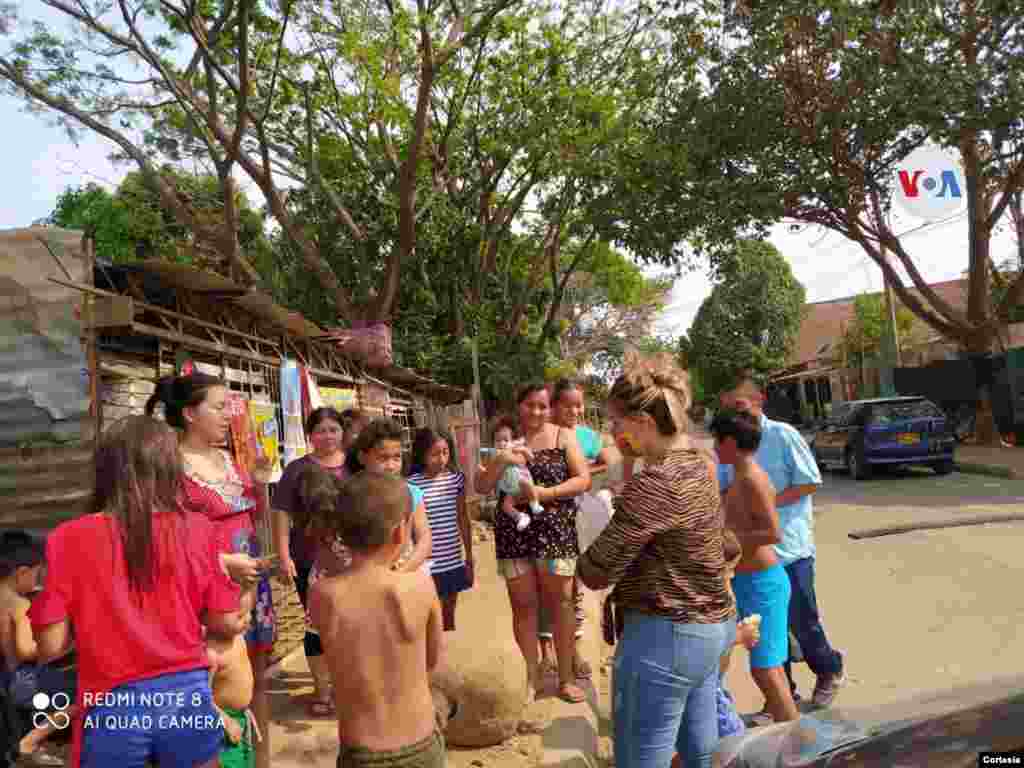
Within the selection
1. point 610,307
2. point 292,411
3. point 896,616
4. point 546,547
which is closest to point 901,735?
point 546,547

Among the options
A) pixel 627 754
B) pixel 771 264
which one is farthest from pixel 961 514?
pixel 771 264

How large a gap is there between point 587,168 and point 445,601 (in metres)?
12.8

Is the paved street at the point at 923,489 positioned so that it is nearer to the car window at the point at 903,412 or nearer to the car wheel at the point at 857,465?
the car wheel at the point at 857,465

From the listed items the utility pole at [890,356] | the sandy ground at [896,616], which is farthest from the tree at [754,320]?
the sandy ground at [896,616]

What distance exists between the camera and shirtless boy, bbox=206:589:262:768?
2.65m

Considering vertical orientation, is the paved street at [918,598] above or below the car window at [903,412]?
below

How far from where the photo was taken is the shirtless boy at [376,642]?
254cm

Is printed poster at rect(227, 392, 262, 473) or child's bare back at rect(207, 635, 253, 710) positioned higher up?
printed poster at rect(227, 392, 262, 473)

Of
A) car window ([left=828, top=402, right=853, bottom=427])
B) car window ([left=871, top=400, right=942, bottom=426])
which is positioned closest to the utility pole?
car window ([left=828, top=402, right=853, bottom=427])

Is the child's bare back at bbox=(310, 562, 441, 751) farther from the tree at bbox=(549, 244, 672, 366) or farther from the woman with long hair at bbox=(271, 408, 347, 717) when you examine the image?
the tree at bbox=(549, 244, 672, 366)

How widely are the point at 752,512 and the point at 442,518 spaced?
2.04 m

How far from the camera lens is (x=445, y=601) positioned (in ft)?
17.7

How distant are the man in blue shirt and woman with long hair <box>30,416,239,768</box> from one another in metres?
2.90

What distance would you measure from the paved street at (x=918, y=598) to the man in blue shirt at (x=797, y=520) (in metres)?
0.28
